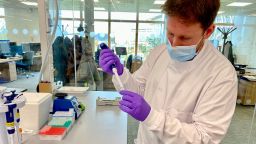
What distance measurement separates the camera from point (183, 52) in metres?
0.81

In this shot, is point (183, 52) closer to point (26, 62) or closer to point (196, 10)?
point (196, 10)

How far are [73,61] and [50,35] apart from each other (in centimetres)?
167

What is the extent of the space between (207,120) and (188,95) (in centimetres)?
15

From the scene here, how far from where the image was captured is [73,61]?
11.1 ft

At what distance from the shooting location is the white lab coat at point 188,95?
2.20 feet

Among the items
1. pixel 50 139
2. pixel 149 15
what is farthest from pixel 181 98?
pixel 149 15

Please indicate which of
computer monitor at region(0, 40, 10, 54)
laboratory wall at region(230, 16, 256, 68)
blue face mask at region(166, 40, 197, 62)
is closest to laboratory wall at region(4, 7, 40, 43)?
computer monitor at region(0, 40, 10, 54)

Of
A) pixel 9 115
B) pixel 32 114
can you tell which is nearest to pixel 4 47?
pixel 32 114

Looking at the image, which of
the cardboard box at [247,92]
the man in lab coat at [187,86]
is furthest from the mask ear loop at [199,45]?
the cardboard box at [247,92]

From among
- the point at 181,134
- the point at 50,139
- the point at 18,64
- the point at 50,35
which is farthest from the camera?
the point at 18,64

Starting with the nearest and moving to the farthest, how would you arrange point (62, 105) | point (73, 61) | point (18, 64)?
point (62, 105) → point (73, 61) → point (18, 64)

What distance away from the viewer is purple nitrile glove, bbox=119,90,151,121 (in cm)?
65

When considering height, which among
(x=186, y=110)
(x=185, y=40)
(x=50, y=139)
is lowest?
(x=50, y=139)

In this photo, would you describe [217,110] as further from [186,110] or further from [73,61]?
[73,61]
